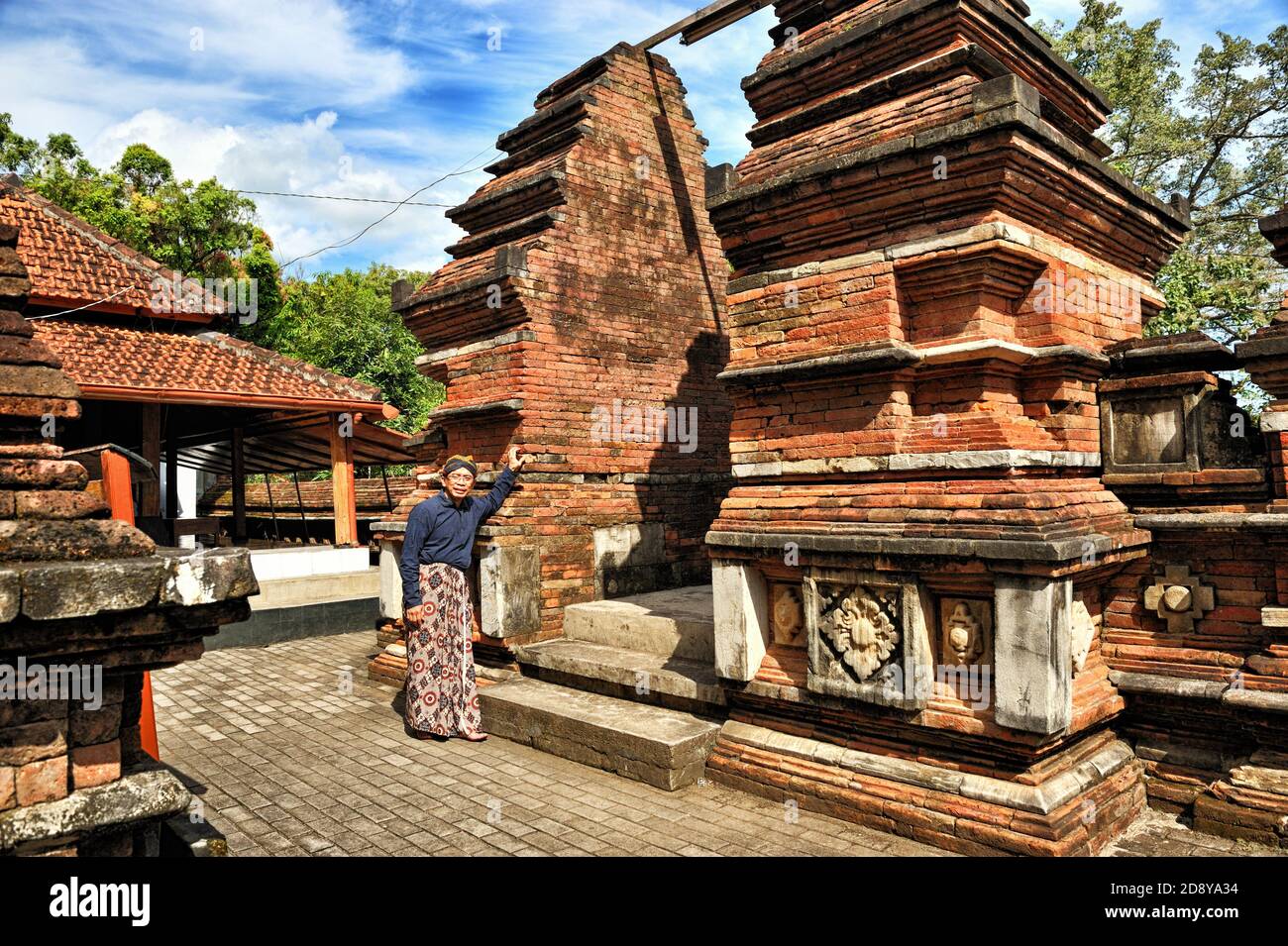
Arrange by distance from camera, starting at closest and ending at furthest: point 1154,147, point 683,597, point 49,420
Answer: point 49,420 → point 683,597 → point 1154,147

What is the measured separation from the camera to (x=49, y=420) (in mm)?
2648

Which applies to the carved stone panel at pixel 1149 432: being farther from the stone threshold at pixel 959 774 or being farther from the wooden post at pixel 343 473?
the wooden post at pixel 343 473

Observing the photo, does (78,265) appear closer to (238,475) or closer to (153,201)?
(238,475)

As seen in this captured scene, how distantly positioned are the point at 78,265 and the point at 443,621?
10201 mm

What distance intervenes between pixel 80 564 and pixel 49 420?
619mm

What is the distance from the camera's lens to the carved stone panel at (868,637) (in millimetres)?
4727

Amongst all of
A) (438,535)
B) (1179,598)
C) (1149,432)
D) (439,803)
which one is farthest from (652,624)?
(1149,432)

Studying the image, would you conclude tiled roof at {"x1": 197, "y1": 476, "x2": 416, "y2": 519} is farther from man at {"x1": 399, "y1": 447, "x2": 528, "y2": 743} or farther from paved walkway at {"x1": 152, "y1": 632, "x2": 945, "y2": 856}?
man at {"x1": 399, "y1": 447, "x2": 528, "y2": 743}

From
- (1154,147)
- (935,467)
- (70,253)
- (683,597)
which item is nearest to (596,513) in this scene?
(683,597)

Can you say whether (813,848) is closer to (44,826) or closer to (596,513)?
(44,826)

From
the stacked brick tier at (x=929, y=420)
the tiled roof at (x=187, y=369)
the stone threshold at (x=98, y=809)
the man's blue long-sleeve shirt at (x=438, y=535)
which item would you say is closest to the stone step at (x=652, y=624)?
the stacked brick tier at (x=929, y=420)

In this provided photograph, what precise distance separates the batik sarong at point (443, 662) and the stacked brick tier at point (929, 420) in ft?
7.19

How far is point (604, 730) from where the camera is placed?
5809 mm

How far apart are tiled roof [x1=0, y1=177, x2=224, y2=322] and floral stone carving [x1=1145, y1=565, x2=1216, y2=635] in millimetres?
13039
